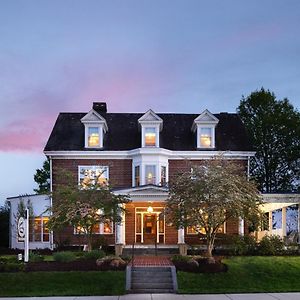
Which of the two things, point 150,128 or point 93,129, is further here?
point 93,129

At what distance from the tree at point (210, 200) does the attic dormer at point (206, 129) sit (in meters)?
9.53

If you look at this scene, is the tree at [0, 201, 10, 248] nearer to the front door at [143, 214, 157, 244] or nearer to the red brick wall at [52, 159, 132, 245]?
the red brick wall at [52, 159, 132, 245]

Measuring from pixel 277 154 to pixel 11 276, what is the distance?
35.1 meters

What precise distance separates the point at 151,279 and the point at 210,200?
5372 millimetres

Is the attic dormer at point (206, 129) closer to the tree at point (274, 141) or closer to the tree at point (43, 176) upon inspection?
the tree at point (274, 141)

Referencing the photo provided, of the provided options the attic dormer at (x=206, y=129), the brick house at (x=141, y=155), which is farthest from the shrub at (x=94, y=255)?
the attic dormer at (x=206, y=129)

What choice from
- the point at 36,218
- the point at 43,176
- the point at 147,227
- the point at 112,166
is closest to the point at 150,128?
the point at 112,166

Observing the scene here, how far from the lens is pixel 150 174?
35.4 m

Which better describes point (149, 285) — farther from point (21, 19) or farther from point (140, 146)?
point (140, 146)

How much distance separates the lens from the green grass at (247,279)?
70.5 ft

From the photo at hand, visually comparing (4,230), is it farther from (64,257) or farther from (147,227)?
(64,257)

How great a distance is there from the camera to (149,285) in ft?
72.1

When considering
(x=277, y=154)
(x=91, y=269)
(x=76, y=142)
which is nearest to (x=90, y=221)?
(x=91, y=269)

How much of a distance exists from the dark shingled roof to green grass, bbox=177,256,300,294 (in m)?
13.1
